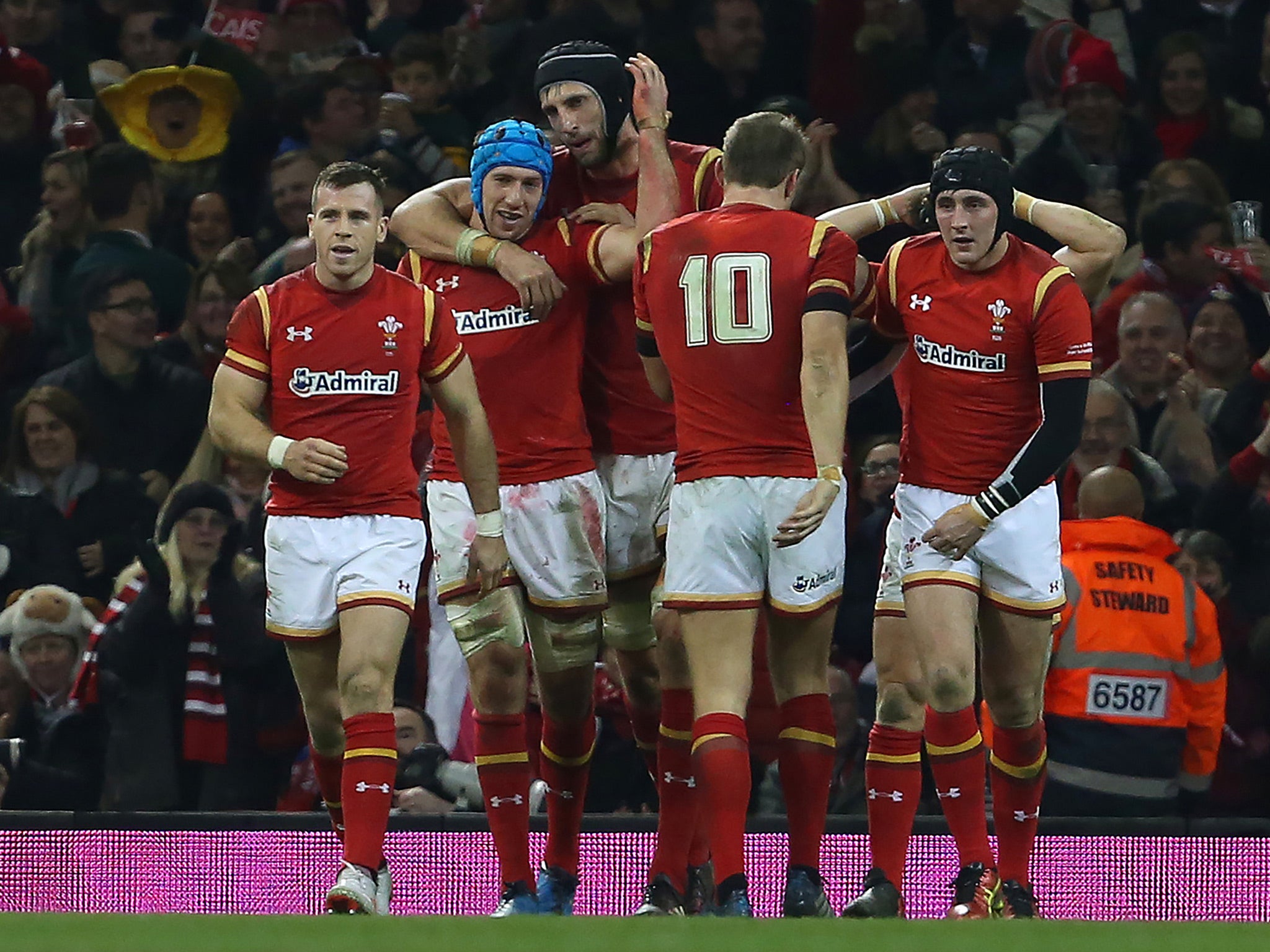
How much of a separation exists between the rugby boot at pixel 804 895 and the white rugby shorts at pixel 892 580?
0.90 m

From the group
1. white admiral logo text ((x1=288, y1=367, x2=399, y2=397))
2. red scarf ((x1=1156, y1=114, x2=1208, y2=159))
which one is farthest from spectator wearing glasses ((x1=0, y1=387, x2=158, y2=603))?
red scarf ((x1=1156, y1=114, x2=1208, y2=159))

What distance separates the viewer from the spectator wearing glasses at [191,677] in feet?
32.8

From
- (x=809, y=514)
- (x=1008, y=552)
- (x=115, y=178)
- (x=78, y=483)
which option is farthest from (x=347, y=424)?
(x=115, y=178)

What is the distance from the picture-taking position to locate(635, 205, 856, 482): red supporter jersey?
723 cm

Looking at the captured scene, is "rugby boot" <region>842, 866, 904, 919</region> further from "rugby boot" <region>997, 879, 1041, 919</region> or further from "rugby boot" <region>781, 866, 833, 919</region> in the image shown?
"rugby boot" <region>997, 879, 1041, 919</region>

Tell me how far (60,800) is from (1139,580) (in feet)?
13.9

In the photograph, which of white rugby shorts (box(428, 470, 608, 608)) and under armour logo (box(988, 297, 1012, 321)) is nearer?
under armour logo (box(988, 297, 1012, 321))

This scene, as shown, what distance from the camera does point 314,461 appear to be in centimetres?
Result: 758

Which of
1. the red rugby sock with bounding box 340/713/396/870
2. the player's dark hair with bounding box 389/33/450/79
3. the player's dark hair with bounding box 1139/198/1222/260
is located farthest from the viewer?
the player's dark hair with bounding box 389/33/450/79

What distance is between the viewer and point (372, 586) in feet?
25.3

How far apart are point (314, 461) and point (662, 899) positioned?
1.69 meters

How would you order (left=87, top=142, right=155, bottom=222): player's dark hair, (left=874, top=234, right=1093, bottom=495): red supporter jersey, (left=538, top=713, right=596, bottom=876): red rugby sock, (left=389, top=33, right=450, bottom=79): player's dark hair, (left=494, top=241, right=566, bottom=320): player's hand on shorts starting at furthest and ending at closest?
1. (left=389, top=33, right=450, bottom=79): player's dark hair
2. (left=87, top=142, right=155, bottom=222): player's dark hair
3. (left=538, top=713, right=596, bottom=876): red rugby sock
4. (left=494, top=241, right=566, bottom=320): player's hand on shorts
5. (left=874, top=234, right=1093, bottom=495): red supporter jersey

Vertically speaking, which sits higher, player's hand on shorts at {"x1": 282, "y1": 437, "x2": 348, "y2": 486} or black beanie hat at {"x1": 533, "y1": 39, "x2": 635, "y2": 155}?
black beanie hat at {"x1": 533, "y1": 39, "x2": 635, "y2": 155}

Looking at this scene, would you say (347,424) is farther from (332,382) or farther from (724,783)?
(724,783)
